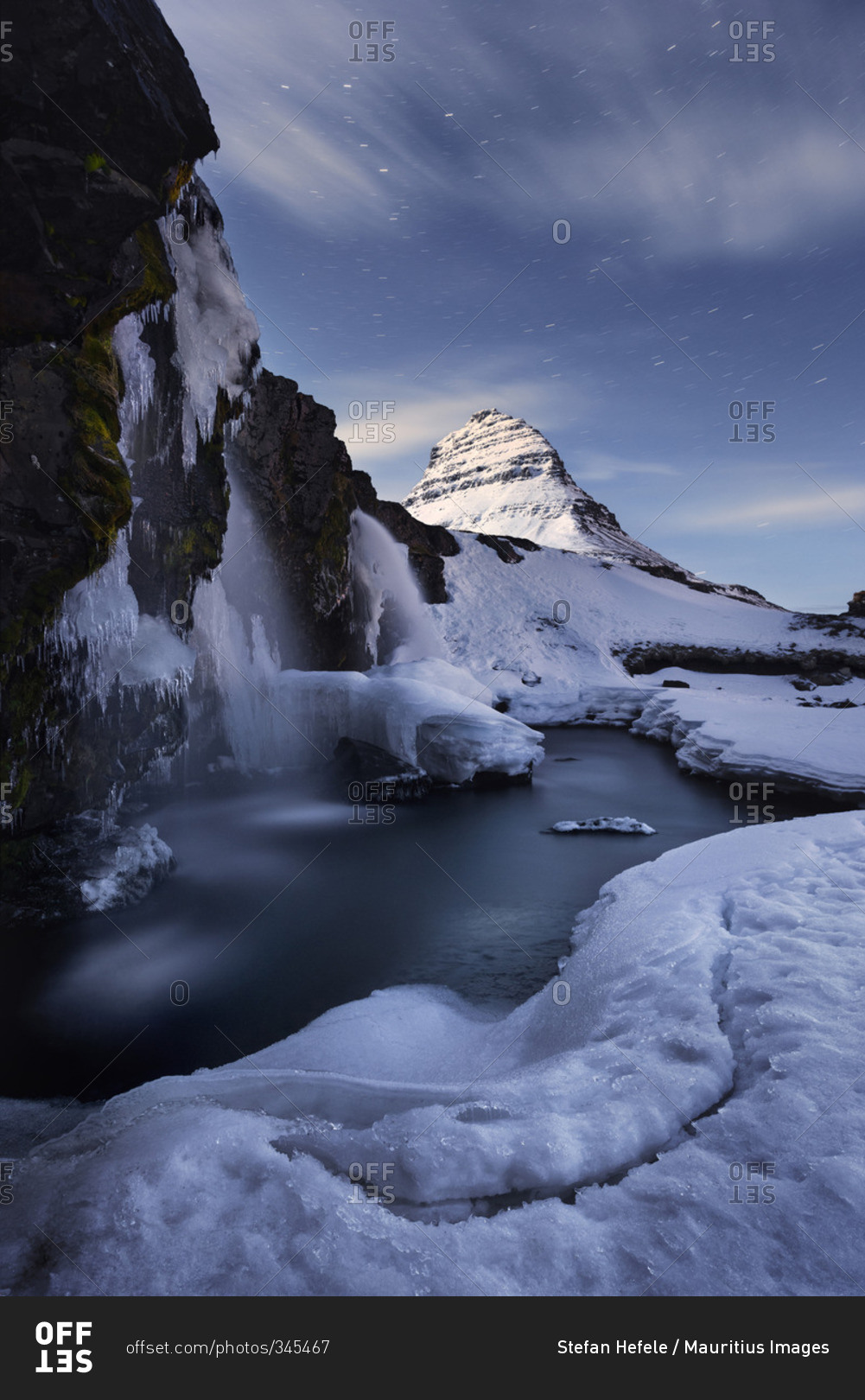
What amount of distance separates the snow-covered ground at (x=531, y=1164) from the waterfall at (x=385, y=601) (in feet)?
60.5

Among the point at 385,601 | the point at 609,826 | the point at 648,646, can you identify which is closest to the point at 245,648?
the point at 609,826

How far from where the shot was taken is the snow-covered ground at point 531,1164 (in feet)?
8.65

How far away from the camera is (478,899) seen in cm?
1003

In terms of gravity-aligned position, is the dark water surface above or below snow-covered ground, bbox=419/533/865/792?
below

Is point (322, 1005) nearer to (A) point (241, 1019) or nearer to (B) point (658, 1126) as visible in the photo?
(A) point (241, 1019)

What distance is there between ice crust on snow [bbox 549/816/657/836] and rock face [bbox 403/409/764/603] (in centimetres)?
5119

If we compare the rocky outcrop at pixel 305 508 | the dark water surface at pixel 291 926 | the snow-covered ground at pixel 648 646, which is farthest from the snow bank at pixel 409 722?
the snow-covered ground at pixel 648 646

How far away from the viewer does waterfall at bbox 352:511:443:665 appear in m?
23.1

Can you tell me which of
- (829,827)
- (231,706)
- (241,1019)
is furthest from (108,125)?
(231,706)

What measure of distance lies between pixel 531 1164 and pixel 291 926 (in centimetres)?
629

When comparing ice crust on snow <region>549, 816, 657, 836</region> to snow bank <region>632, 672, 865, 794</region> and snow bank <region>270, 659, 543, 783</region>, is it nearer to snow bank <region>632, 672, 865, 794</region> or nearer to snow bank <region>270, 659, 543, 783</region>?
snow bank <region>270, 659, 543, 783</region>

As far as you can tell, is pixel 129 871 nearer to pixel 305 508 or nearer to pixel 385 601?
pixel 305 508

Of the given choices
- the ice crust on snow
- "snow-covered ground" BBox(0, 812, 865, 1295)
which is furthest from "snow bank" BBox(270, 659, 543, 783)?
"snow-covered ground" BBox(0, 812, 865, 1295)

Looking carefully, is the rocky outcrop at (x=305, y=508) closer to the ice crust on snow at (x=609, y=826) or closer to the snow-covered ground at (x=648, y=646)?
the snow-covered ground at (x=648, y=646)
